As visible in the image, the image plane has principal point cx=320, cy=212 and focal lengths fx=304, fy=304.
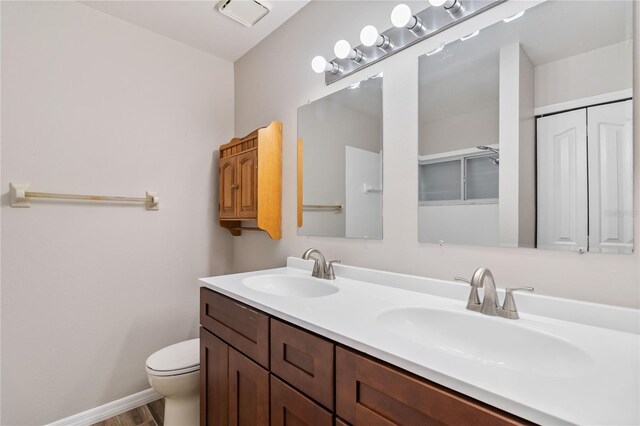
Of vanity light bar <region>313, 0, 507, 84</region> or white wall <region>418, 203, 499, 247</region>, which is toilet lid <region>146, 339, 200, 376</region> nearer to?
white wall <region>418, 203, 499, 247</region>

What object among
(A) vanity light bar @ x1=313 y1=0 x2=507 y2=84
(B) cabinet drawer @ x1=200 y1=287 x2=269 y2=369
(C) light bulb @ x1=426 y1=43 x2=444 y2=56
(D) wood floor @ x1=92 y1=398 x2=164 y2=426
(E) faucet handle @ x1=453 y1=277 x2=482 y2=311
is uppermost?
(A) vanity light bar @ x1=313 y1=0 x2=507 y2=84

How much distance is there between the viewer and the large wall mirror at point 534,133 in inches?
32.6

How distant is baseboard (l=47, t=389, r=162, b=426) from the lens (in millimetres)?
1692

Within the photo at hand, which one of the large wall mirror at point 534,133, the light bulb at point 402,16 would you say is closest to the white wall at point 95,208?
the light bulb at point 402,16

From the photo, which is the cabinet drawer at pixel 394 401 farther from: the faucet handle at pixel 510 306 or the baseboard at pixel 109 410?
the baseboard at pixel 109 410

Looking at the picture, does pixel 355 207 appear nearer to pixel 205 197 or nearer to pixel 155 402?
pixel 205 197

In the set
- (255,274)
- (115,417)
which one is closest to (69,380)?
(115,417)

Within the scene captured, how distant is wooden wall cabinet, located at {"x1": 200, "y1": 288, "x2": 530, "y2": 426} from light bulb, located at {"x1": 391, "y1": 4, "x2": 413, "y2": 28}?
118cm

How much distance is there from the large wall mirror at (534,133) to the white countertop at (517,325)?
0.19 metres

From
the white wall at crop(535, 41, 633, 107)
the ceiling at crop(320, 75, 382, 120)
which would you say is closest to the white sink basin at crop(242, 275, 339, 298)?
the ceiling at crop(320, 75, 382, 120)

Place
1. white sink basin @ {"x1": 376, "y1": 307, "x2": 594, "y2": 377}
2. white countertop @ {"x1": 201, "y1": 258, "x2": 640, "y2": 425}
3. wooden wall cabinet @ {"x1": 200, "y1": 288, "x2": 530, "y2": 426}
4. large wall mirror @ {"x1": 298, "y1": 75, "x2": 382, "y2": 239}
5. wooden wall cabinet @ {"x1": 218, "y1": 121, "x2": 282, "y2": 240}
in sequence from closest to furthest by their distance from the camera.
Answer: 1. white countertop @ {"x1": 201, "y1": 258, "x2": 640, "y2": 425}
2. wooden wall cabinet @ {"x1": 200, "y1": 288, "x2": 530, "y2": 426}
3. white sink basin @ {"x1": 376, "y1": 307, "x2": 594, "y2": 377}
4. large wall mirror @ {"x1": 298, "y1": 75, "x2": 382, "y2": 239}
5. wooden wall cabinet @ {"x1": 218, "y1": 121, "x2": 282, "y2": 240}

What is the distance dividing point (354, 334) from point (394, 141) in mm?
870

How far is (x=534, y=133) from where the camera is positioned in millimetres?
956

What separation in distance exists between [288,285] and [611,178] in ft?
4.21
